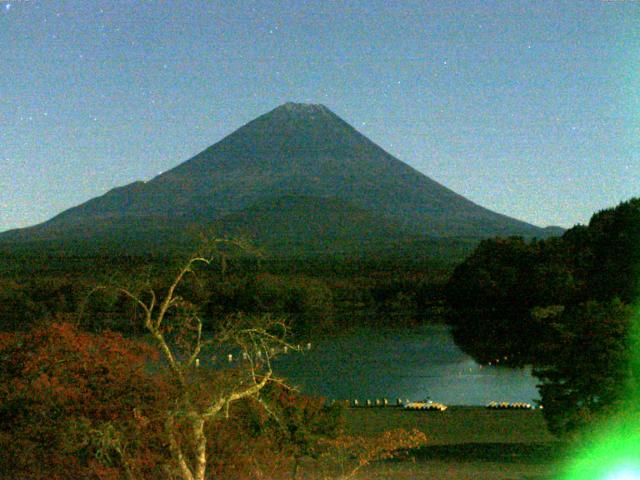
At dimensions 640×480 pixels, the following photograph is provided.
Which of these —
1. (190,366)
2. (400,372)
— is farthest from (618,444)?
(400,372)

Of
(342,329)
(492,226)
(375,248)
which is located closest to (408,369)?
(342,329)

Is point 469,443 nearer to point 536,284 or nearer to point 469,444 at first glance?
point 469,444

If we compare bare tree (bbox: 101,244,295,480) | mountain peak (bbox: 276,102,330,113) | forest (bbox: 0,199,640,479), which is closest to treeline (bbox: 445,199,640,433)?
forest (bbox: 0,199,640,479)

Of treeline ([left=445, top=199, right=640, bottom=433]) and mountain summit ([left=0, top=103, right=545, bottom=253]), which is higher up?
mountain summit ([left=0, top=103, right=545, bottom=253])

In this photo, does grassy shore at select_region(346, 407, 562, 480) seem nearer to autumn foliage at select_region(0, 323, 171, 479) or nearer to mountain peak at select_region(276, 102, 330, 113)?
autumn foliage at select_region(0, 323, 171, 479)

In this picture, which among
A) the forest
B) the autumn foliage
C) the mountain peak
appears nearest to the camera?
the forest

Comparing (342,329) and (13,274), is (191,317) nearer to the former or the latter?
(342,329)

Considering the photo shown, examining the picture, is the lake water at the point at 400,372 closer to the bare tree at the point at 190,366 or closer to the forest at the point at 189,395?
the forest at the point at 189,395
